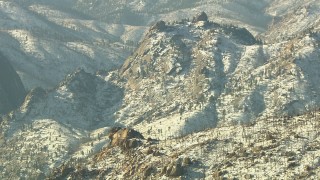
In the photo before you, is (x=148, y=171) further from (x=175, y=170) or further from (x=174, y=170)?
(x=175, y=170)

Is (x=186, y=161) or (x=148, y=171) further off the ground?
(x=186, y=161)

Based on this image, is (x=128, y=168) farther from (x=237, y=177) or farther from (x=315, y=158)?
(x=315, y=158)

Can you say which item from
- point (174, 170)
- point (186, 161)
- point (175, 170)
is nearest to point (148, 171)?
point (174, 170)

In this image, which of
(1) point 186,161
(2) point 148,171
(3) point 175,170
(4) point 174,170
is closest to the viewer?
(4) point 174,170

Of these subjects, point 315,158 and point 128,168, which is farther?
point 128,168

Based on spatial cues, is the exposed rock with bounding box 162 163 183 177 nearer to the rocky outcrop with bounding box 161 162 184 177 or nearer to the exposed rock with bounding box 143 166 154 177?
the rocky outcrop with bounding box 161 162 184 177

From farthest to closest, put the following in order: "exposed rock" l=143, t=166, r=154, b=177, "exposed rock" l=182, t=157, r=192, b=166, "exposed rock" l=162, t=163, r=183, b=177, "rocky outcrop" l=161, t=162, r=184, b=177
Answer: "exposed rock" l=143, t=166, r=154, b=177 → "exposed rock" l=182, t=157, r=192, b=166 → "rocky outcrop" l=161, t=162, r=184, b=177 → "exposed rock" l=162, t=163, r=183, b=177

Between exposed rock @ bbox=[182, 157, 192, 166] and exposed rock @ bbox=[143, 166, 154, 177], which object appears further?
exposed rock @ bbox=[143, 166, 154, 177]

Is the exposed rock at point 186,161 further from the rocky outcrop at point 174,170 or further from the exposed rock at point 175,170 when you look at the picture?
the exposed rock at point 175,170

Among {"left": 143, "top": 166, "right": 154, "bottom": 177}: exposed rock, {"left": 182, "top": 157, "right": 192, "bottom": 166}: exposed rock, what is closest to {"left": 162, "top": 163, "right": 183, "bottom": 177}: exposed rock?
{"left": 182, "top": 157, "right": 192, "bottom": 166}: exposed rock

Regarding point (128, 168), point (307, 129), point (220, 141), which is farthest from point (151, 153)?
point (307, 129)

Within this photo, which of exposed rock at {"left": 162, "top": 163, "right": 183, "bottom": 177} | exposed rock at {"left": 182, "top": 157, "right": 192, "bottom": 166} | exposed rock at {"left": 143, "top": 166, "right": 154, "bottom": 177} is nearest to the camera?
exposed rock at {"left": 162, "top": 163, "right": 183, "bottom": 177}
